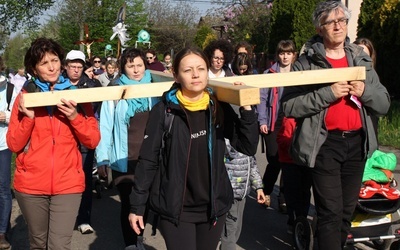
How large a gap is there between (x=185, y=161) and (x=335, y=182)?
4.70ft

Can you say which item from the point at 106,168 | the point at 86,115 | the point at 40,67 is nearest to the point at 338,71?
the point at 86,115

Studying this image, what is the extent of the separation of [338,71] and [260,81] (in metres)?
0.64

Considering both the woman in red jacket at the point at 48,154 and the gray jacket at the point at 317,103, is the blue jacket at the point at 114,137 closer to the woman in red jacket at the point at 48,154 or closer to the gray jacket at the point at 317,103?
the woman in red jacket at the point at 48,154

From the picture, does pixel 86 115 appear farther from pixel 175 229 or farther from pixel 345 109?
pixel 345 109

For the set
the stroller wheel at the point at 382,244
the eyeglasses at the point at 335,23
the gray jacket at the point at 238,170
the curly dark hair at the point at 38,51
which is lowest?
the stroller wheel at the point at 382,244

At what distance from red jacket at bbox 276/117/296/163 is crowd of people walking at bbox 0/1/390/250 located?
1.02 meters

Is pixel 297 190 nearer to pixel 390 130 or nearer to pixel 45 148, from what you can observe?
pixel 45 148

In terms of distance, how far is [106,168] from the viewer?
546 cm

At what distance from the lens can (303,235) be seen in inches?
206

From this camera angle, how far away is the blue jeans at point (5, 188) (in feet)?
18.4

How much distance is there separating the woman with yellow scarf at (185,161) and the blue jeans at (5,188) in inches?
100

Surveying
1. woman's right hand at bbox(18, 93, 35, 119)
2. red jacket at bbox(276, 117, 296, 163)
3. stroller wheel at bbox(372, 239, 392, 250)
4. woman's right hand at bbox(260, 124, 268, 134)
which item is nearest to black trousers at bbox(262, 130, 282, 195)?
woman's right hand at bbox(260, 124, 268, 134)

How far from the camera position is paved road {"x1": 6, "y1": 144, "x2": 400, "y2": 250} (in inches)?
234

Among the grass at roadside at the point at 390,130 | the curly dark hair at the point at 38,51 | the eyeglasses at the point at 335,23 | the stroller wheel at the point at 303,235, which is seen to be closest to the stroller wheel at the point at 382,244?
the stroller wheel at the point at 303,235
